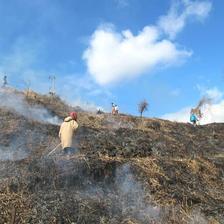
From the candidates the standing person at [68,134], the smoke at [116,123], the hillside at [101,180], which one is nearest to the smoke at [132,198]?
the hillside at [101,180]

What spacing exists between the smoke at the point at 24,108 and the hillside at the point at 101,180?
2.11 meters

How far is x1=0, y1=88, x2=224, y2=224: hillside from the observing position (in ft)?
28.7

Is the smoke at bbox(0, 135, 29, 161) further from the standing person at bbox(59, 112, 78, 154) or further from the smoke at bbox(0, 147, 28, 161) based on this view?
the standing person at bbox(59, 112, 78, 154)

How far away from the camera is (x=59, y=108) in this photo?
21.3 metres

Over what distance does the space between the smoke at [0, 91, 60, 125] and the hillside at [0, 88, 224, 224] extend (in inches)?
83.0

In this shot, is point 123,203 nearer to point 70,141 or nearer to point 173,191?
point 173,191

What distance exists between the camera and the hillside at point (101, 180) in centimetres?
874

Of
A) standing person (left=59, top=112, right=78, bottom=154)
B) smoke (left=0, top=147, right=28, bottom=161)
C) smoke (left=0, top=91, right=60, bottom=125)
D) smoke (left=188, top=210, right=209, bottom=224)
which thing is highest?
smoke (left=0, top=91, right=60, bottom=125)

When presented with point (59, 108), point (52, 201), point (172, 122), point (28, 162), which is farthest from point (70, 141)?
point (172, 122)

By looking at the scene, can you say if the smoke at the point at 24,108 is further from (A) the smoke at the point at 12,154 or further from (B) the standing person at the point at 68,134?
(B) the standing person at the point at 68,134

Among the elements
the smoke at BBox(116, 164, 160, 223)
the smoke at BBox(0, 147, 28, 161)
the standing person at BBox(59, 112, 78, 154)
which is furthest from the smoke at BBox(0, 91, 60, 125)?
the smoke at BBox(116, 164, 160, 223)

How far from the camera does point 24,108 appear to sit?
18.6 meters

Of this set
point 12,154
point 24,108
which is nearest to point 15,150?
point 12,154

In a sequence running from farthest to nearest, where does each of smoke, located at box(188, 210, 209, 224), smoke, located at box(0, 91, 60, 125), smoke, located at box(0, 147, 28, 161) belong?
smoke, located at box(0, 91, 60, 125), smoke, located at box(0, 147, 28, 161), smoke, located at box(188, 210, 209, 224)
